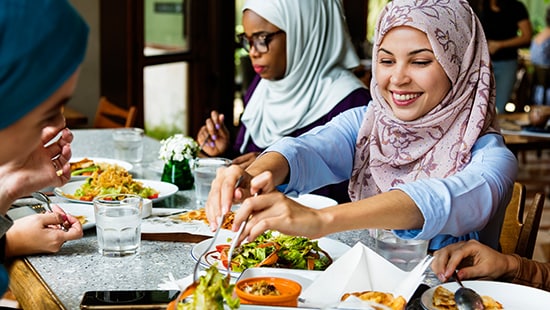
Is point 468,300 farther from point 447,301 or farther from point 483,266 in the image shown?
point 483,266

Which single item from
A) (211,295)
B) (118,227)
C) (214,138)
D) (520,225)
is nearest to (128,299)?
(211,295)

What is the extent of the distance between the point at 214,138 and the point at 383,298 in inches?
60.3

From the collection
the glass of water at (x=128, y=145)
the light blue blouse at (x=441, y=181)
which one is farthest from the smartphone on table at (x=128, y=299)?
the glass of water at (x=128, y=145)

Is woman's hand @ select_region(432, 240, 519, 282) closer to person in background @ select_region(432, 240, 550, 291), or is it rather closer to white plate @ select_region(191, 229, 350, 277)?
person in background @ select_region(432, 240, 550, 291)

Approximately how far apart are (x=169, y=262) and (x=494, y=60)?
4.84m

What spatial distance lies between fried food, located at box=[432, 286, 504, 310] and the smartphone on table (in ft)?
1.51

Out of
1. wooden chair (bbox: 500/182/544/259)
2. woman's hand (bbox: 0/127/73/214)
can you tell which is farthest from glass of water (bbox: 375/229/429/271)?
woman's hand (bbox: 0/127/73/214)

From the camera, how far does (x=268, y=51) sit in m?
2.87

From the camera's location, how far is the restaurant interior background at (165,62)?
488 cm

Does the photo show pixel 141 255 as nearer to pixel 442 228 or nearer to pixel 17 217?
pixel 17 217

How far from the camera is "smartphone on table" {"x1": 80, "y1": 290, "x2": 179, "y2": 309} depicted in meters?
1.35

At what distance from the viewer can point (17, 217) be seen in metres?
1.91

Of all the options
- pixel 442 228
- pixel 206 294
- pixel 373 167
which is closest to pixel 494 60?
pixel 373 167

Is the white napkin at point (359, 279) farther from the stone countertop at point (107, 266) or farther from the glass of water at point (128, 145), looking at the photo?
the glass of water at point (128, 145)
